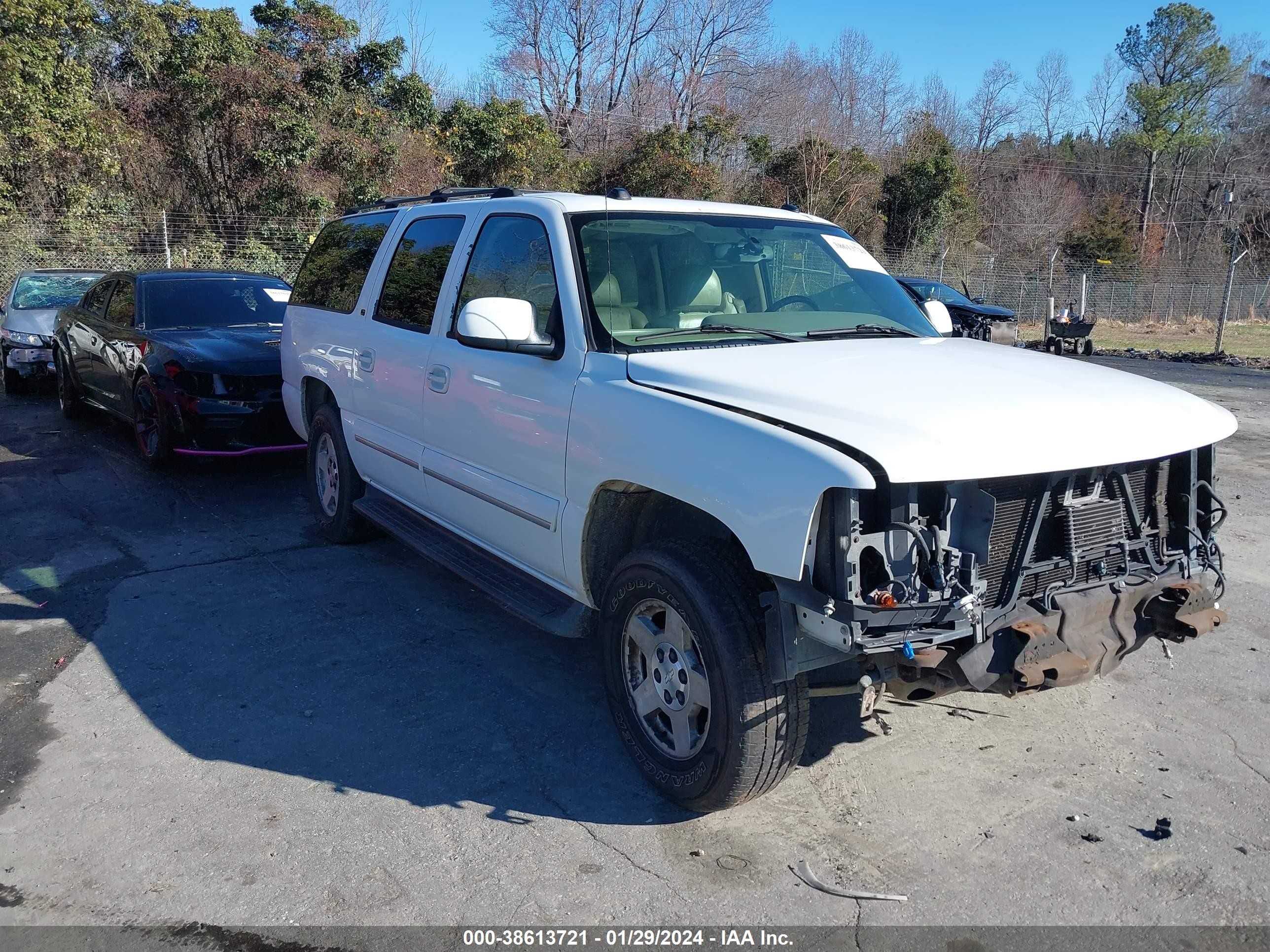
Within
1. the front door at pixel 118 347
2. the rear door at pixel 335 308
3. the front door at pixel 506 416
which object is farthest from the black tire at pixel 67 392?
the front door at pixel 506 416

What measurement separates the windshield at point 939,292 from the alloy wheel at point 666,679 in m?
18.1

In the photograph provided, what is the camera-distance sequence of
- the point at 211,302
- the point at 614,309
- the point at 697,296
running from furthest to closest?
the point at 211,302 → the point at 697,296 → the point at 614,309

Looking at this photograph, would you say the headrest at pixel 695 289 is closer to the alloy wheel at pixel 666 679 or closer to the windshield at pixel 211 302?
the alloy wheel at pixel 666 679

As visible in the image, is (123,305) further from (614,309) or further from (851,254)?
(851,254)

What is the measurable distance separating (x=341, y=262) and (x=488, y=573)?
2754 mm

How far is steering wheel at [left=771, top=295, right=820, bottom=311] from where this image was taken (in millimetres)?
4320

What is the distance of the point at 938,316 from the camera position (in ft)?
16.8

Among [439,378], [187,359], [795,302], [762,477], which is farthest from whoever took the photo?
[187,359]

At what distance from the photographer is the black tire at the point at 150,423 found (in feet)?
25.7

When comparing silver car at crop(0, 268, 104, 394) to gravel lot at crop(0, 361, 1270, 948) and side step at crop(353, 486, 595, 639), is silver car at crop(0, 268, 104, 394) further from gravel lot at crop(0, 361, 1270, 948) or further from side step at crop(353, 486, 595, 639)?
side step at crop(353, 486, 595, 639)

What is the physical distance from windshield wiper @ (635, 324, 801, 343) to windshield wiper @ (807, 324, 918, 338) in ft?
0.48

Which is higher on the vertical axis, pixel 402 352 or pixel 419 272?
pixel 419 272

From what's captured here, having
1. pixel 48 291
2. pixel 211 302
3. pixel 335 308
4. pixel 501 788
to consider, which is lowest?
pixel 501 788

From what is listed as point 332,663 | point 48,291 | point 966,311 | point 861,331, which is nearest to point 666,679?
point 861,331
